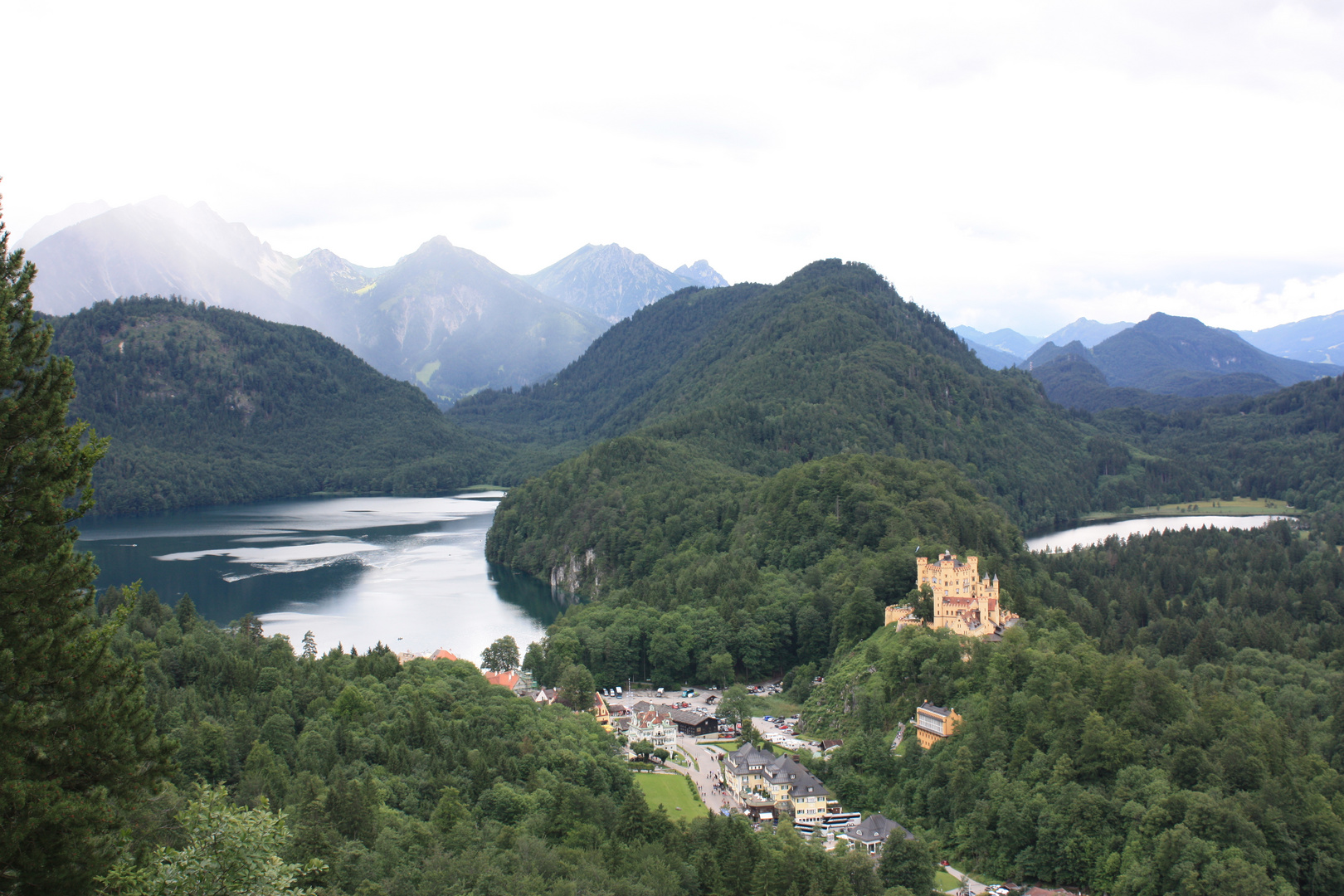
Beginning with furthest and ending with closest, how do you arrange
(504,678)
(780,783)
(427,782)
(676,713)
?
(504,678) → (676,713) → (780,783) → (427,782)

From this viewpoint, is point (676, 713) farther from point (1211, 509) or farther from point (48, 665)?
point (1211, 509)

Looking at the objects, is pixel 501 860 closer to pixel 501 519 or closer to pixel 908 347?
pixel 501 519

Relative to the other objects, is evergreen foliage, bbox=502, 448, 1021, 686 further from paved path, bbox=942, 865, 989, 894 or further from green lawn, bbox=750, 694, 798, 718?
paved path, bbox=942, 865, 989, 894

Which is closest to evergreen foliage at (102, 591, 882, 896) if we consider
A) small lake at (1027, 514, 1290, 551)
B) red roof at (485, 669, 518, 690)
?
red roof at (485, 669, 518, 690)

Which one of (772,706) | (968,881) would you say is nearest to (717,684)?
(772,706)

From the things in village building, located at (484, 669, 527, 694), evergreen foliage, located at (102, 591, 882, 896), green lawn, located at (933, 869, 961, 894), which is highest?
evergreen foliage, located at (102, 591, 882, 896)

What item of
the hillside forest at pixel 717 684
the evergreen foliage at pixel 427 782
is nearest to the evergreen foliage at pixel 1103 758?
the hillside forest at pixel 717 684
